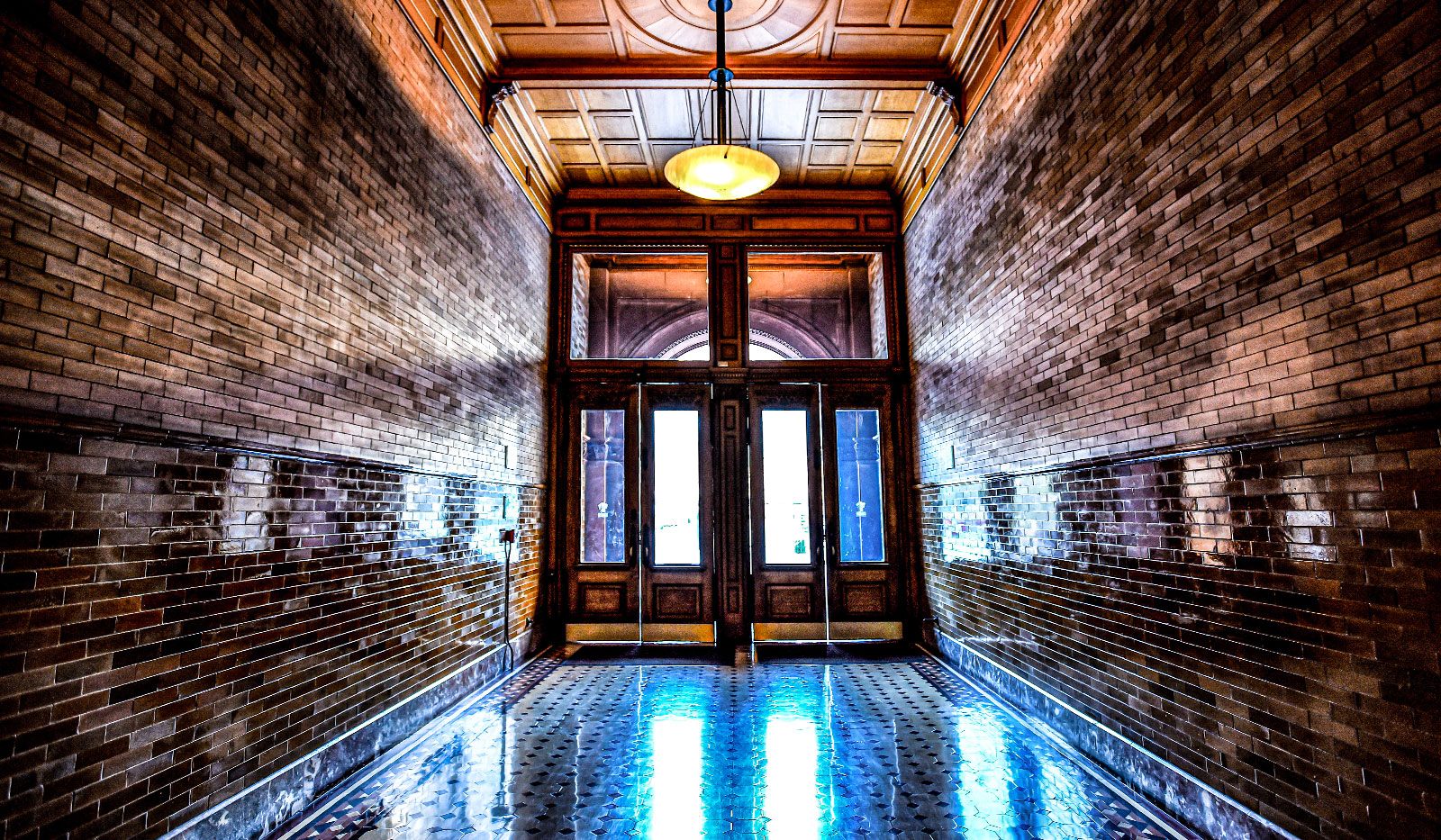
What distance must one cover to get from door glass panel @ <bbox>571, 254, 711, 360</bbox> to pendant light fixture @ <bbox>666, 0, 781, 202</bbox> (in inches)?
119

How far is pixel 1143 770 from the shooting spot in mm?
3232

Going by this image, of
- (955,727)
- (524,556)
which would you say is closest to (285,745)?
(524,556)

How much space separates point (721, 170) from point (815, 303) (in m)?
3.49

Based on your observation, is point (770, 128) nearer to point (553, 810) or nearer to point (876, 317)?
point (876, 317)

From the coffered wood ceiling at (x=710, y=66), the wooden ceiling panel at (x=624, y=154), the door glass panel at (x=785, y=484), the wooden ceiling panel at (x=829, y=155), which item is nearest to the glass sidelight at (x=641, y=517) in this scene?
the door glass panel at (x=785, y=484)

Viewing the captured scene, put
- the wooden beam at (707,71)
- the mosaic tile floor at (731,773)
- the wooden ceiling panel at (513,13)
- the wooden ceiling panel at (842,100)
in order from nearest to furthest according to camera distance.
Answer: the mosaic tile floor at (731,773), the wooden ceiling panel at (513,13), the wooden beam at (707,71), the wooden ceiling panel at (842,100)

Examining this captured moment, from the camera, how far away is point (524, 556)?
6.29 metres

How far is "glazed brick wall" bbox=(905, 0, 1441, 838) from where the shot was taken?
82.0 inches

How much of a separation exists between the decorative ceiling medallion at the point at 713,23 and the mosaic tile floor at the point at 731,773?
16.5 feet

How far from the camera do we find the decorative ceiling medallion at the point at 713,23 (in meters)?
4.80

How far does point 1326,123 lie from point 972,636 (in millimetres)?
4280

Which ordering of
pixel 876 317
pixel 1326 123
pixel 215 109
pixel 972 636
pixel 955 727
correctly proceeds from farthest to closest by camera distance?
1. pixel 876 317
2. pixel 972 636
3. pixel 955 727
4. pixel 215 109
5. pixel 1326 123

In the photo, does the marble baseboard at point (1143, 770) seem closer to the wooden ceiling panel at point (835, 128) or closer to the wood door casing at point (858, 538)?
the wood door casing at point (858, 538)

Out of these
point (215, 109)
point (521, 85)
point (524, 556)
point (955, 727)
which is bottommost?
point (955, 727)
